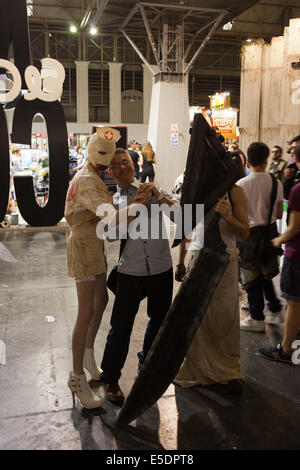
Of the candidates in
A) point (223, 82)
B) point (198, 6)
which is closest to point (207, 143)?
point (198, 6)

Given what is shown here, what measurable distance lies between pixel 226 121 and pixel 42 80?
33.5 ft

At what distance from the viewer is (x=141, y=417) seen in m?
2.78

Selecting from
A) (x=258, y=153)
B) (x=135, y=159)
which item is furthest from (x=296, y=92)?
(x=135, y=159)

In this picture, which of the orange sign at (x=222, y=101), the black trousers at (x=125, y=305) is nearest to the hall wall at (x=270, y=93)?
the black trousers at (x=125, y=305)

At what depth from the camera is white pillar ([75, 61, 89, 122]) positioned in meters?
23.9

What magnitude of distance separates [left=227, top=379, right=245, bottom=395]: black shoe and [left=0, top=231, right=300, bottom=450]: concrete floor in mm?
41

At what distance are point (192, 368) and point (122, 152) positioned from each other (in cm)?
159

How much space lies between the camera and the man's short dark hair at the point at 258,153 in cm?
392

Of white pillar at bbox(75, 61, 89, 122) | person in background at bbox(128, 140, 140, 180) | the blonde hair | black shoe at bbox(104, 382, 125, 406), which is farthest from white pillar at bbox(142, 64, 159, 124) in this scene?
black shoe at bbox(104, 382, 125, 406)

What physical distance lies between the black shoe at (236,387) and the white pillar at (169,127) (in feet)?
38.4

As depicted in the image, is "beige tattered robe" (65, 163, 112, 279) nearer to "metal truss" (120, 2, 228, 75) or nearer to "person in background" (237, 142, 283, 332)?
"person in background" (237, 142, 283, 332)

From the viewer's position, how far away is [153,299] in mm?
2939

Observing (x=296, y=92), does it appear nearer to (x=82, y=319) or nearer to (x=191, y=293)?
(x=191, y=293)

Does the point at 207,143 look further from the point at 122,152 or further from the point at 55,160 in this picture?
the point at 55,160
